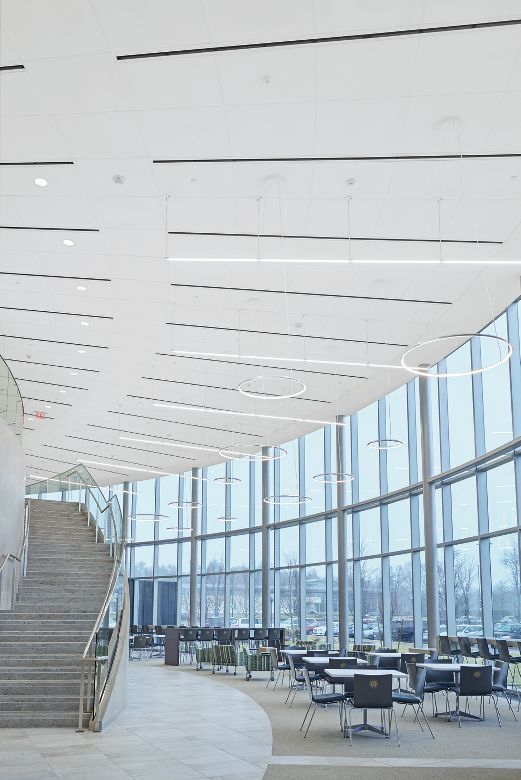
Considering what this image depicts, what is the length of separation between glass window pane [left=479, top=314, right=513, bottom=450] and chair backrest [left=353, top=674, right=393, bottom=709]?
647 cm

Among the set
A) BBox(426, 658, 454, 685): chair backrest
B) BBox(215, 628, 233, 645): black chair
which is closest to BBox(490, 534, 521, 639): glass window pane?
BBox(426, 658, 454, 685): chair backrest

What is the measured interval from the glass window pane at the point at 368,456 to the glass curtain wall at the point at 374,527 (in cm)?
5

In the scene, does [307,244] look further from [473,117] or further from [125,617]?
[125,617]

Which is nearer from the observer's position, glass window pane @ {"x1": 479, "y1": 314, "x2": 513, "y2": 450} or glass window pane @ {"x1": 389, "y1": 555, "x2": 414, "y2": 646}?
glass window pane @ {"x1": 479, "y1": 314, "x2": 513, "y2": 450}

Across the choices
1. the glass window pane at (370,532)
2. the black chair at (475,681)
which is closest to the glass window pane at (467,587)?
the glass window pane at (370,532)

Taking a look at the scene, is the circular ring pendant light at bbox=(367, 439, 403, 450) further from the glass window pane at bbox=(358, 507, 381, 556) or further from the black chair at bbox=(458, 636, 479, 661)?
the black chair at bbox=(458, 636, 479, 661)

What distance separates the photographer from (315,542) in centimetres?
2291

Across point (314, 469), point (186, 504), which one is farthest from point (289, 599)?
point (186, 504)

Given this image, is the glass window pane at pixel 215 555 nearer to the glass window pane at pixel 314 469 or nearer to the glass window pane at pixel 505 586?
the glass window pane at pixel 314 469

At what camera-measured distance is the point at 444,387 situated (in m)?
16.5

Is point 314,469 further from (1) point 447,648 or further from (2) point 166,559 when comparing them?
(2) point 166,559

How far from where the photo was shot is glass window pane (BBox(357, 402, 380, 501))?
19859mm

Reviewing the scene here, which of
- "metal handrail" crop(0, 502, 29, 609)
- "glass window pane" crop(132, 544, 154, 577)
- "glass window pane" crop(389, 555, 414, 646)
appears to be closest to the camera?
"metal handrail" crop(0, 502, 29, 609)

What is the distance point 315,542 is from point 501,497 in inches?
374
